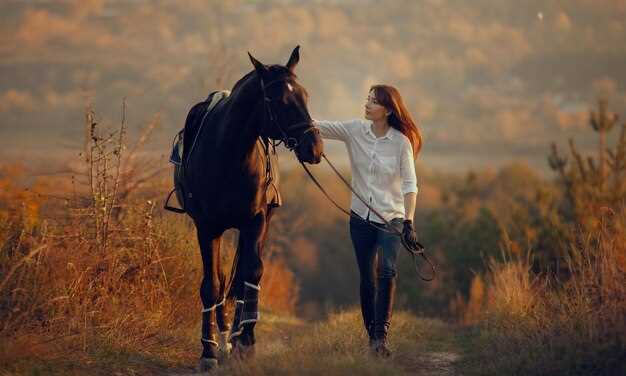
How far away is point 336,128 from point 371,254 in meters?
1.23

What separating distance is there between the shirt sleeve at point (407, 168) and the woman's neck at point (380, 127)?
0.25 m

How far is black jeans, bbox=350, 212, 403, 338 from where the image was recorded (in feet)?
22.6

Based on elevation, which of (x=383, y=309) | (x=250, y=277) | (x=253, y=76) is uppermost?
(x=253, y=76)

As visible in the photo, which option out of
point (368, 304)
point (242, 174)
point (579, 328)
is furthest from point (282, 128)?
point (579, 328)

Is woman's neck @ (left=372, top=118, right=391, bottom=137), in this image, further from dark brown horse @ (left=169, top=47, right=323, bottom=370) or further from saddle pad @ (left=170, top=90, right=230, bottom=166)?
saddle pad @ (left=170, top=90, right=230, bottom=166)

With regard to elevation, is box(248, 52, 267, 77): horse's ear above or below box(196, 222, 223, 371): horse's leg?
above

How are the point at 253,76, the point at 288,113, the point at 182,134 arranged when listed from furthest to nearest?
the point at 182,134 → the point at 253,76 → the point at 288,113

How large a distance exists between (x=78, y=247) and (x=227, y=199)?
206 cm

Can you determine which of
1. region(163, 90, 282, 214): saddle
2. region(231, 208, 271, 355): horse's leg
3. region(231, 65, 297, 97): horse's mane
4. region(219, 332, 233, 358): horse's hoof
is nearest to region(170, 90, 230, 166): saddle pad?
region(163, 90, 282, 214): saddle

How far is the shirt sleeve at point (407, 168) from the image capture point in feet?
22.8

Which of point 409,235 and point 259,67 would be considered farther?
Answer: point 409,235

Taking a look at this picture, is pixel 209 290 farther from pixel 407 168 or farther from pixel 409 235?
pixel 407 168

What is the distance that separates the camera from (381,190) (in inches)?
277

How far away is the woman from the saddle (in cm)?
78
